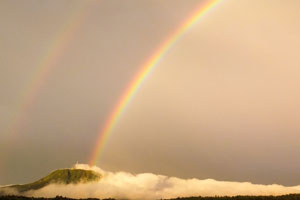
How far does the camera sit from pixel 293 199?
40.7 m

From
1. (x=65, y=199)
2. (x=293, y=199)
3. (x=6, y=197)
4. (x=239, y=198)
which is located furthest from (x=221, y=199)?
(x=6, y=197)

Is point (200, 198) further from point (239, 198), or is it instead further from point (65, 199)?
point (65, 199)

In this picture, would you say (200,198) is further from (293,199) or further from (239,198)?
(293,199)

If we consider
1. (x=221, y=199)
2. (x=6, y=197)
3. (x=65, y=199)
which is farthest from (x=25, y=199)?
(x=221, y=199)

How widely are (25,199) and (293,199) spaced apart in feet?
118

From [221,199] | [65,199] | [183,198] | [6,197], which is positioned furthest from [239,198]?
[6,197]

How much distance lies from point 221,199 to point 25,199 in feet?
90.1

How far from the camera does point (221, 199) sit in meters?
44.2

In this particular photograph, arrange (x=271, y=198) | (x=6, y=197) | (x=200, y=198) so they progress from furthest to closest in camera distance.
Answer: (x=200, y=198) < (x=271, y=198) < (x=6, y=197)

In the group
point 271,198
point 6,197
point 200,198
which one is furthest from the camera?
point 200,198

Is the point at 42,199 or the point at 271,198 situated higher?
the point at 42,199

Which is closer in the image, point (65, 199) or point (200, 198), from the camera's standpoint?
point (65, 199)

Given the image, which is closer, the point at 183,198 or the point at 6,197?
the point at 6,197

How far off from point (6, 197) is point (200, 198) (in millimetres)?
27522
